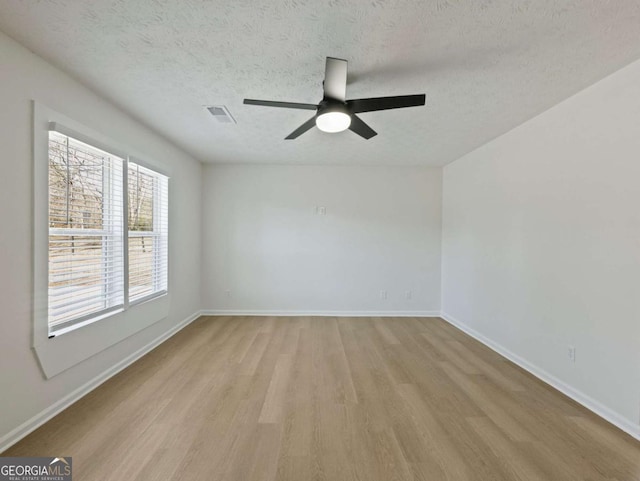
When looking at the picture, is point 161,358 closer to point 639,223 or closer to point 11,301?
point 11,301

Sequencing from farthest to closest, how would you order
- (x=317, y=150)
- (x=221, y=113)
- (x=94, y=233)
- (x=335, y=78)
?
(x=317, y=150) → (x=221, y=113) → (x=94, y=233) → (x=335, y=78)

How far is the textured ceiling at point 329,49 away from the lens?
1.41m

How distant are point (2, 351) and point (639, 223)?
13.7ft

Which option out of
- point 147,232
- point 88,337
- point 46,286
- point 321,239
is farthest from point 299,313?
point 46,286

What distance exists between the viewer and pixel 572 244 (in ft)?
7.41

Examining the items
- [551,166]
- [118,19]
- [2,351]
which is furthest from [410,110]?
[2,351]

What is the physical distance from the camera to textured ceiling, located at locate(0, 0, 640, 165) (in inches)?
55.5

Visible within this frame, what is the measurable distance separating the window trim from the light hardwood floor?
0.38m

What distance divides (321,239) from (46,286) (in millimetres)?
3278

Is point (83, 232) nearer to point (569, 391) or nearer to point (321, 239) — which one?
point (321, 239)

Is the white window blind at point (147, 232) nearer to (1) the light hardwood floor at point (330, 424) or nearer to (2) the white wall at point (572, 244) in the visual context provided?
(1) the light hardwood floor at point (330, 424)

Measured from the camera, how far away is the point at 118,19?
4.85 ft

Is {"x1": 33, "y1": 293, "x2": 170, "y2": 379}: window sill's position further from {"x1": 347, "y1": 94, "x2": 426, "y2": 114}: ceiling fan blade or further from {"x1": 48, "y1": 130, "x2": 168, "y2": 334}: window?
{"x1": 347, "y1": 94, "x2": 426, "y2": 114}: ceiling fan blade

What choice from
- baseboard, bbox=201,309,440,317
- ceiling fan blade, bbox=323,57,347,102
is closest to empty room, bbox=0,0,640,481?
ceiling fan blade, bbox=323,57,347,102
